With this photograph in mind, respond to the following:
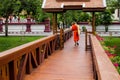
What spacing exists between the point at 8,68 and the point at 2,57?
0.74 meters

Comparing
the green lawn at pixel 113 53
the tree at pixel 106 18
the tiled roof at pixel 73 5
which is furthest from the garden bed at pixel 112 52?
the tree at pixel 106 18

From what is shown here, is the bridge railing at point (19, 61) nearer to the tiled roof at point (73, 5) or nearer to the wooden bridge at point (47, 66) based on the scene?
the wooden bridge at point (47, 66)

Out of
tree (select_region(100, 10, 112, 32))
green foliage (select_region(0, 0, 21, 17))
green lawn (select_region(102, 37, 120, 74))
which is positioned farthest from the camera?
tree (select_region(100, 10, 112, 32))

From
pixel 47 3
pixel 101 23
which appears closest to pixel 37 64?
pixel 47 3

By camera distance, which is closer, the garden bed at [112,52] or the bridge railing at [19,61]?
the bridge railing at [19,61]

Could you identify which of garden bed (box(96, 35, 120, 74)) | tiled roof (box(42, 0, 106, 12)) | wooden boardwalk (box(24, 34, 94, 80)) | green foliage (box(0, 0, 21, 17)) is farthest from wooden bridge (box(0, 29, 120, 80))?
green foliage (box(0, 0, 21, 17))

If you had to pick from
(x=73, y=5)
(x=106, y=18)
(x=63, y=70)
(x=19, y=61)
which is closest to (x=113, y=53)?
(x=73, y=5)

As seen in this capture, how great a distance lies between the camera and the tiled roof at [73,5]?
1689cm

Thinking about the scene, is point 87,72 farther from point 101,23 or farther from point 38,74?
point 101,23

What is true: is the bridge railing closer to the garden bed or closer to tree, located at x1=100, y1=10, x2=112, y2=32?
the garden bed

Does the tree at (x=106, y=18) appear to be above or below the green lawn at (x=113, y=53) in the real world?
above

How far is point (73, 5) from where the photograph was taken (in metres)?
17.2

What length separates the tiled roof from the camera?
665 inches

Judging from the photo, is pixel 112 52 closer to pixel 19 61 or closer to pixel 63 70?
pixel 63 70
